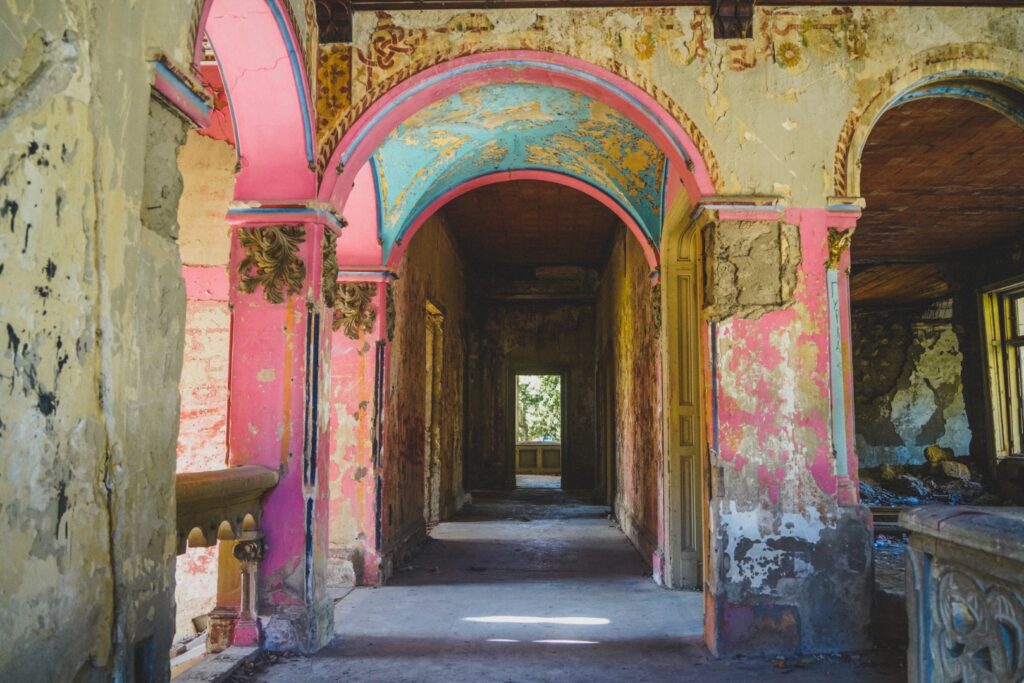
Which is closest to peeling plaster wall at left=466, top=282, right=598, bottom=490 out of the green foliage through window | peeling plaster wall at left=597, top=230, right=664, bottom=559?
peeling plaster wall at left=597, top=230, right=664, bottom=559

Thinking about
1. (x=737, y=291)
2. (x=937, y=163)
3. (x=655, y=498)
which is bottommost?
(x=655, y=498)

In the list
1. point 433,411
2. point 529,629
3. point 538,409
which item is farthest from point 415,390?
point 538,409

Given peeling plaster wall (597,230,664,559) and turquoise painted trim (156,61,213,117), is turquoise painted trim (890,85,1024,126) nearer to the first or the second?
peeling plaster wall (597,230,664,559)

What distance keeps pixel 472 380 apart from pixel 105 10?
1215 cm

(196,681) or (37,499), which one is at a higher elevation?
(37,499)

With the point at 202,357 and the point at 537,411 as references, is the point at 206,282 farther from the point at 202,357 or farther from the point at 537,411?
the point at 537,411

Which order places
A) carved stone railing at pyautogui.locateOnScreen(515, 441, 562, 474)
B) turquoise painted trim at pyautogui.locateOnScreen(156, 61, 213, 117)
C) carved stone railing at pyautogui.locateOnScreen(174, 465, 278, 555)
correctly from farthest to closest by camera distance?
carved stone railing at pyautogui.locateOnScreen(515, 441, 562, 474) < carved stone railing at pyautogui.locateOnScreen(174, 465, 278, 555) < turquoise painted trim at pyautogui.locateOnScreen(156, 61, 213, 117)

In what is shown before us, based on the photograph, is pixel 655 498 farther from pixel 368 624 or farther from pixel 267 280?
pixel 267 280

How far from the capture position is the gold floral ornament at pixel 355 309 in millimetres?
6227

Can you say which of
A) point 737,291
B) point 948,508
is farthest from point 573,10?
point 948,508

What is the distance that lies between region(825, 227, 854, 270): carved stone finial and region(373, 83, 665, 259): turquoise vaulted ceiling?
1.90 m

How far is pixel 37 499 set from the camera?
191cm

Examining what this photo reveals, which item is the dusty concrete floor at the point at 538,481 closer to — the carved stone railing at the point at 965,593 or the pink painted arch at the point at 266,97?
the pink painted arch at the point at 266,97

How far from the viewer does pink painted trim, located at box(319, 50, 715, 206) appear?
174 inches
